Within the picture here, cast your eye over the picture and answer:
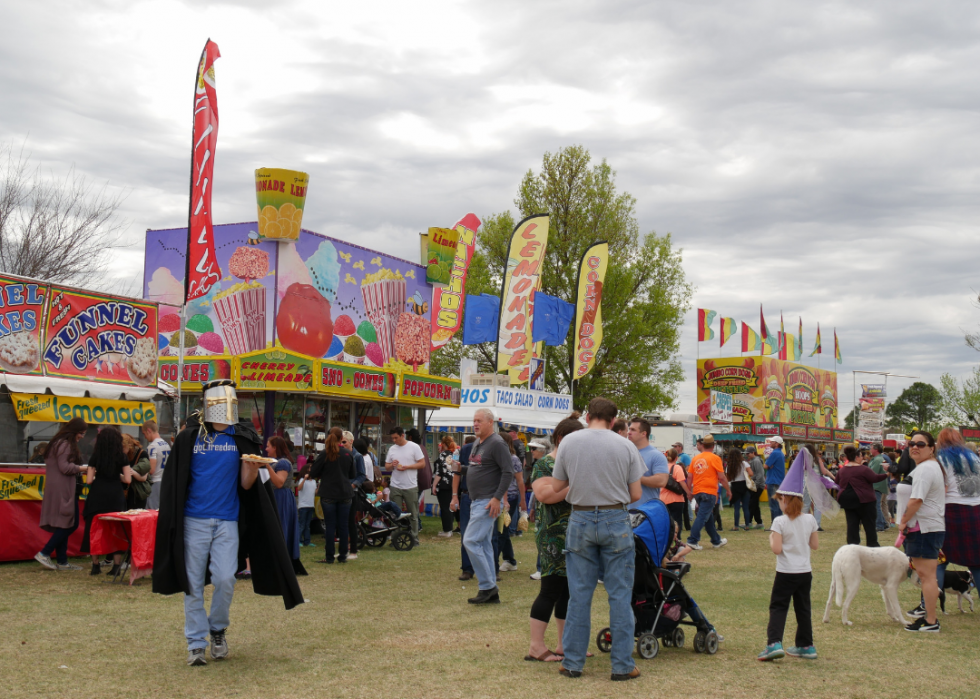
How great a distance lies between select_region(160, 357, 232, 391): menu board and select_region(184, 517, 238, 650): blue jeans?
964 cm

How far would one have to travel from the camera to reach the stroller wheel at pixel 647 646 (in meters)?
5.83

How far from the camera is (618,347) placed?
1300 inches

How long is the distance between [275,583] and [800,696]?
132 inches

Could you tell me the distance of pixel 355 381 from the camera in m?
16.2

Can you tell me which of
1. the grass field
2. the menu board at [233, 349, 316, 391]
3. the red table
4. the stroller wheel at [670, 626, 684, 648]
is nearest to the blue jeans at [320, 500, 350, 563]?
the grass field

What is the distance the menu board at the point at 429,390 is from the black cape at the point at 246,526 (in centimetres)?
1165

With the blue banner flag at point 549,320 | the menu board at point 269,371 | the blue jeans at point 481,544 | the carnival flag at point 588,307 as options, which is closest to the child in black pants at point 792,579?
the blue jeans at point 481,544

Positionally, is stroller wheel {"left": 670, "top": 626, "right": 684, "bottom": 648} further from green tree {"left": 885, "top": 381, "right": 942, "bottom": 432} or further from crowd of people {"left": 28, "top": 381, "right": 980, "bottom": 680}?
green tree {"left": 885, "top": 381, "right": 942, "bottom": 432}

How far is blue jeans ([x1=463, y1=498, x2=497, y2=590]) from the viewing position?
8117 millimetres

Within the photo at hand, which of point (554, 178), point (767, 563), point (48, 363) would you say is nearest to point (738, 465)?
point (767, 563)

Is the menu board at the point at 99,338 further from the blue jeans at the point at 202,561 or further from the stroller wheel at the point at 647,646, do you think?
the stroller wheel at the point at 647,646

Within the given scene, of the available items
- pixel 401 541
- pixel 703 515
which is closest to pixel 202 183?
pixel 401 541

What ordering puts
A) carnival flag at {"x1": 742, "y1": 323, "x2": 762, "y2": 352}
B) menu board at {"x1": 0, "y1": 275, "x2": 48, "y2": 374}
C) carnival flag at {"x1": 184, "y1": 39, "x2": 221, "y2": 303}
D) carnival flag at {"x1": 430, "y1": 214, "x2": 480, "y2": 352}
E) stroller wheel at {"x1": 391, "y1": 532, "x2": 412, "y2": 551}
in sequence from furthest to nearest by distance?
carnival flag at {"x1": 742, "y1": 323, "x2": 762, "y2": 352}
carnival flag at {"x1": 430, "y1": 214, "x2": 480, "y2": 352}
stroller wheel at {"x1": 391, "y1": 532, "x2": 412, "y2": 551}
carnival flag at {"x1": 184, "y1": 39, "x2": 221, "y2": 303}
menu board at {"x1": 0, "y1": 275, "x2": 48, "y2": 374}

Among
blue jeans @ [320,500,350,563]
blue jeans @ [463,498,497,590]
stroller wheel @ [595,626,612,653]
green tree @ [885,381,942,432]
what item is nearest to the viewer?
stroller wheel @ [595,626,612,653]
